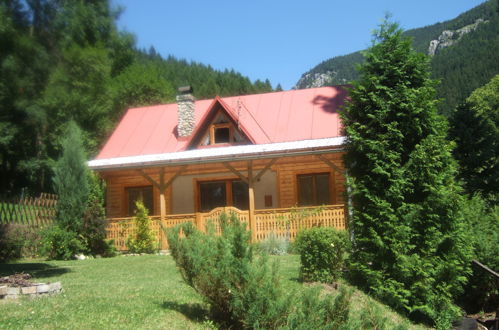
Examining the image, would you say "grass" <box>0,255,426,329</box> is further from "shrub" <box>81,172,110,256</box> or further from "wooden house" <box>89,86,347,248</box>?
"wooden house" <box>89,86,347,248</box>

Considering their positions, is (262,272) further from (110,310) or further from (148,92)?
(148,92)

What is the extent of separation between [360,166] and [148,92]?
107 feet

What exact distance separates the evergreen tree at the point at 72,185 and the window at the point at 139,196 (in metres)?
4.85

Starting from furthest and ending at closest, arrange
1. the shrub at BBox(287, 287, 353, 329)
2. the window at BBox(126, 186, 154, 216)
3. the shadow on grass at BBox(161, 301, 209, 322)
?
the window at BBox(126, 186, 154, 216)
the shadow on grass at BBox(161, 301, 209, 322)
the shrub at BBox(287, 287, 353, 329)

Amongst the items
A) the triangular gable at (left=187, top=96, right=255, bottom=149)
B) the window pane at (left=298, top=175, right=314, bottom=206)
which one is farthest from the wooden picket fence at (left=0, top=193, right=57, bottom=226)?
the window pane at (left=298, top=175, right=314, bottom=206)

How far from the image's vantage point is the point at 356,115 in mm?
9641

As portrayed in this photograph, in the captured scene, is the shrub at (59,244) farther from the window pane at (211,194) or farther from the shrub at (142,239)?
the window pane at (211,194)

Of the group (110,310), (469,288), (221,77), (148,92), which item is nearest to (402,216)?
(469,288)

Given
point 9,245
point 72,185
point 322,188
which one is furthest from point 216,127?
point 9,245

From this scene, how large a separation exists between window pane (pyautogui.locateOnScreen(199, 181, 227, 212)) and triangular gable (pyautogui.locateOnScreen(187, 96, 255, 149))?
77.9 inches

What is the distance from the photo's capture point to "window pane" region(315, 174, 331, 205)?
1948 centimetres

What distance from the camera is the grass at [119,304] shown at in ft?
20.5

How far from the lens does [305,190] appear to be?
64.6ft

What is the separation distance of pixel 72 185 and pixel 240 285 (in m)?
11.8
